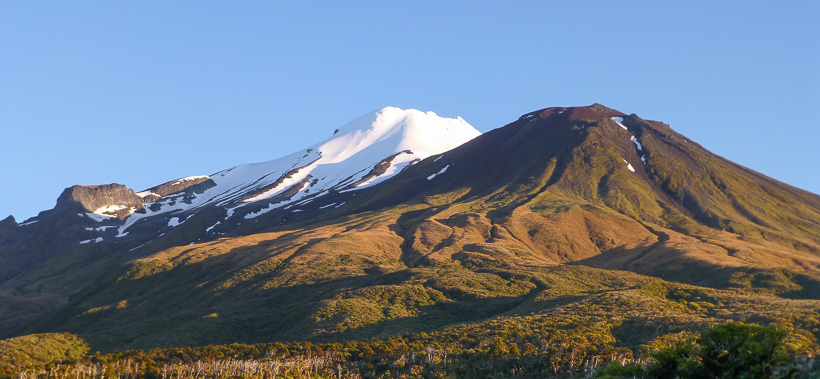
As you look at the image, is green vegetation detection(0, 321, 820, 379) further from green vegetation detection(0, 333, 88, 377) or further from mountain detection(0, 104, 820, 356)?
green vegetation detection(0, 333, 88, 377)

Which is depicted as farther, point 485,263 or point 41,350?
point 485,263

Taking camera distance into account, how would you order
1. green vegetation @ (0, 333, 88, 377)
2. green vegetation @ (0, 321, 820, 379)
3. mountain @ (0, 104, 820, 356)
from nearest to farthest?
1. green vegetation @ (0, 321, 820, 379)
2. green vegetation @ (0, 333, 88, 377)
3. mountain @ (0, 104, 820, 356)

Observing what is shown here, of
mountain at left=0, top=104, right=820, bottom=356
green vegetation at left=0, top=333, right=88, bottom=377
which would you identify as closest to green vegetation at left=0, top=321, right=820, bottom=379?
mountain at left=0, top=104, right=820, bottom=356

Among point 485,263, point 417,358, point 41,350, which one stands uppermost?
point 41,350

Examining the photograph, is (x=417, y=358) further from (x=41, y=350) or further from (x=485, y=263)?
(x=485, y=263)

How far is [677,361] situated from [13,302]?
423 ft

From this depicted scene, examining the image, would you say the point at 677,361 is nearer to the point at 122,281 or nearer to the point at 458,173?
the point at 122,281

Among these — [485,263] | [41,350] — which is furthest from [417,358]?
[485,263]

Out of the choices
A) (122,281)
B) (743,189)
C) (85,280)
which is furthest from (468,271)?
(743,189)

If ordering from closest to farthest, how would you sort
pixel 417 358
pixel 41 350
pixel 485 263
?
pixel 417 358
pixel 41 350
pixel 485 263

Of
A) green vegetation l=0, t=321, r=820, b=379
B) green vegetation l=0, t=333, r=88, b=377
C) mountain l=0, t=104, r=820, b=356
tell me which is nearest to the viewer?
green vegetation l=0, t=321, r=820, b=379

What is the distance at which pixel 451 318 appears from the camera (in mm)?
82750

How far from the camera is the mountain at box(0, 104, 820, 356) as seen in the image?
78250 mm

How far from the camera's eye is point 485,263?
368 feet
